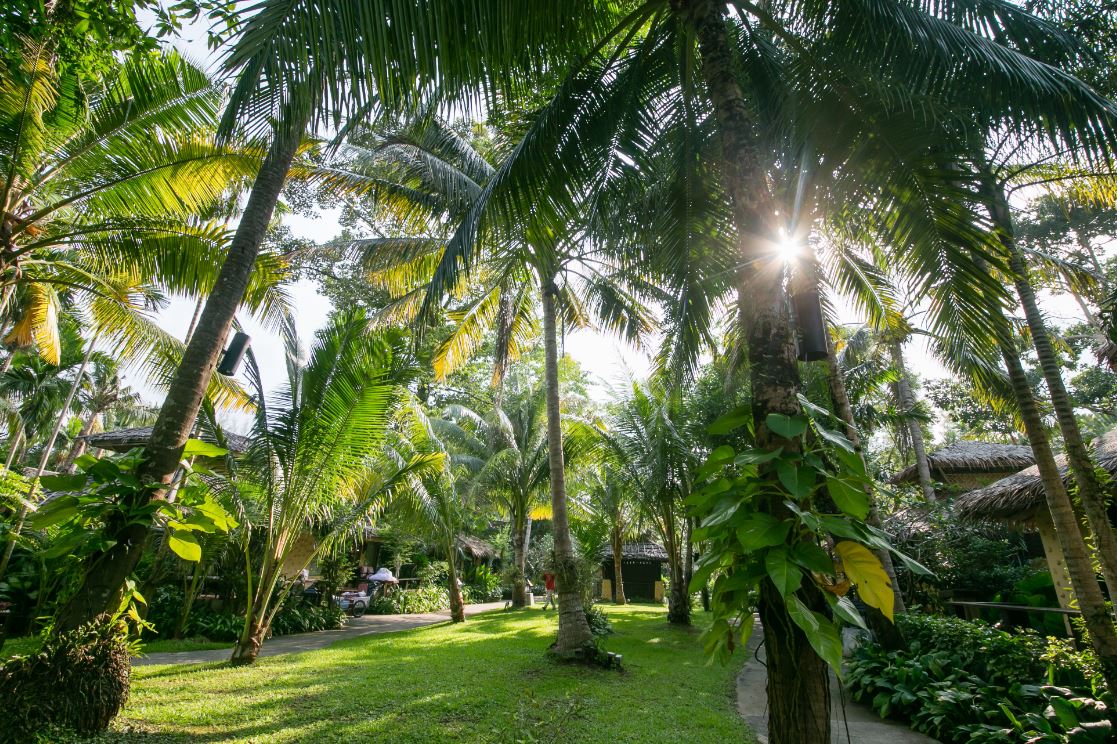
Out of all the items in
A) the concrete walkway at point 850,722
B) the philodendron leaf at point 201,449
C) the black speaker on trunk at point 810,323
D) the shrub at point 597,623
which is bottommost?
the concrete walkway at point 850,722

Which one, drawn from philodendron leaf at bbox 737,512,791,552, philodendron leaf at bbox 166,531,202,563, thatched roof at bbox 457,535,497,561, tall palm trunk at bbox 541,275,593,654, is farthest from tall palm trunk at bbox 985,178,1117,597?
thatched roof at bbox 457,535,497,561

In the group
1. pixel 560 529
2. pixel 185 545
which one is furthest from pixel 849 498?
pixel 560 529

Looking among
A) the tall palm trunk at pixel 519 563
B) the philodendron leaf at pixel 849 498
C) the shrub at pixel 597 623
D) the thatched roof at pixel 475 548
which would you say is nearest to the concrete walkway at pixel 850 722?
the philodendron leaf at pixel 849 498

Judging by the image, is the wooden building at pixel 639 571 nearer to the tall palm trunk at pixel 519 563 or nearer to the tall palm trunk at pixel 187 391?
the tall palm trunk at pixel 519 563

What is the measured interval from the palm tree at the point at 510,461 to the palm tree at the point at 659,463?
154 inches

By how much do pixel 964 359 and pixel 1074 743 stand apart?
317 cm

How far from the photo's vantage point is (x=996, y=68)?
3.11m

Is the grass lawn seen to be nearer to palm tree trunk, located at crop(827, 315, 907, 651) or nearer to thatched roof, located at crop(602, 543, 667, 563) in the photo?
palm tree trunk, located at crop(827, 315, 907, 651)

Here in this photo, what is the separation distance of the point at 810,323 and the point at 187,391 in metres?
4.25

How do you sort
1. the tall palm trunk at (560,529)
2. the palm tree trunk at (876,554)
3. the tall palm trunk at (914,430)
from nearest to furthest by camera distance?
the palm tree trunk at (876,554), the tall palm trunk at (560,529), the tall palm trunk at (914,430)

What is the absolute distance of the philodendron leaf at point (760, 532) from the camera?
1.77 metres

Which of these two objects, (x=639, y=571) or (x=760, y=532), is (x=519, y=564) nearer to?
(x=639, y=571)

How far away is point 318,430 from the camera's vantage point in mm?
6746

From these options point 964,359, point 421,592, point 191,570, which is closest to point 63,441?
point 421,592
